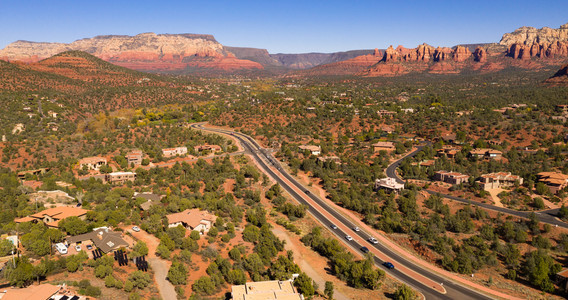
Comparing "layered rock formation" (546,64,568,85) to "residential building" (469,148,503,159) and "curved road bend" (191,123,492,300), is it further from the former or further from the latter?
"curved road bend" (191,123,492,300)

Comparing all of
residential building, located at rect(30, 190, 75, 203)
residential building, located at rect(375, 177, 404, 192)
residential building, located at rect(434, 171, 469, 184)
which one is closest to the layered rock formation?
residential building, located at rect(434, 171, 469, 184)

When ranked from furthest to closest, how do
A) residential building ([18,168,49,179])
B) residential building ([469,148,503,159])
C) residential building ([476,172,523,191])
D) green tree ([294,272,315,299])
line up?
residential building ([469,148,503,159])
residential building ([18,168,49,179])
residential building ([476,172,523,191])
green tree ([294,272,315,299])

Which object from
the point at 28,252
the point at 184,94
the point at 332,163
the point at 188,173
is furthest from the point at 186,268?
the point at 184,94

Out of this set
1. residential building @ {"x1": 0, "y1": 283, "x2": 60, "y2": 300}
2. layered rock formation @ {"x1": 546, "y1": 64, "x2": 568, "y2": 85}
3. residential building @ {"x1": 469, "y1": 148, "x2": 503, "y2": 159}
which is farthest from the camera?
layered rock formation @ {"x1": 546, "y1": 64, "x2": 568, "y2": 85}

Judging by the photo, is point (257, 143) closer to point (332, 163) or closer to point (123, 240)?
point (332, 163)

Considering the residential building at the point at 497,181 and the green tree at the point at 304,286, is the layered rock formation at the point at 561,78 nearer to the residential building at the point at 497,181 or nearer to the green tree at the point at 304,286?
the residential building at the point at 497,181

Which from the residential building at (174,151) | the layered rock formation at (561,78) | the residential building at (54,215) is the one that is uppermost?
the layered rock formation at (561,78)

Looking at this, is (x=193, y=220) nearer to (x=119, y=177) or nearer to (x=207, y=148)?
(x=119, y=177)

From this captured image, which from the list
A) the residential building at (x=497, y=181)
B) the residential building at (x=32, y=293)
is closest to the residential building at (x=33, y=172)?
the residential building at (x=32, y=293)
